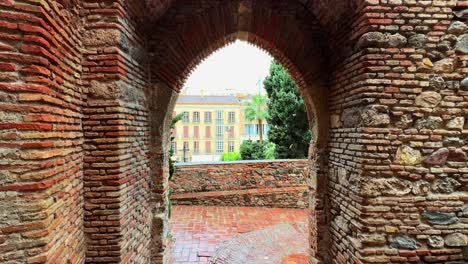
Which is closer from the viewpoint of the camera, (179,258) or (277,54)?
(277,54)

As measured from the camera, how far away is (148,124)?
3.76 metres

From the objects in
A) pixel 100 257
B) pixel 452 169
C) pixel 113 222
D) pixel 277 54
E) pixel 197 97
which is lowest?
pixel 100 257

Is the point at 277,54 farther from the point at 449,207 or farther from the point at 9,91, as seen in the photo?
the point at 9,91

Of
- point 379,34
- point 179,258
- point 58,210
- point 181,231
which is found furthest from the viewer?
point 181,231

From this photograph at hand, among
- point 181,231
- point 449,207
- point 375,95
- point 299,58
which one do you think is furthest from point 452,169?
point 181,231

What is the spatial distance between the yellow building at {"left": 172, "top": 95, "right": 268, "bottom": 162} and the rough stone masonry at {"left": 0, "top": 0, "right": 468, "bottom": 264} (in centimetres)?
3068

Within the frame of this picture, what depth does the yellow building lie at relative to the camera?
34375mm

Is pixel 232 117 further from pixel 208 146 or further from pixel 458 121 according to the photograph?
pixel 458 121

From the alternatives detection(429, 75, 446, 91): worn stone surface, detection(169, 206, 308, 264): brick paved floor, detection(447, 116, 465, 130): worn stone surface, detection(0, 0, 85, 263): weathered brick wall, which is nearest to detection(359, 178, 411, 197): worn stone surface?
detection(447, 116, 465, 130): worn stone surface

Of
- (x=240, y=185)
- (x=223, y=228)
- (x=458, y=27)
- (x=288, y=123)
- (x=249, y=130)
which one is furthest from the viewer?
(x=249, y=130)

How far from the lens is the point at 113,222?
2771 millimetres

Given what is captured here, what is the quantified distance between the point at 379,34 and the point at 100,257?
3.71 m

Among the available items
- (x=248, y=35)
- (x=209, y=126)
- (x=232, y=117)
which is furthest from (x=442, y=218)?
(x=209, y=126)

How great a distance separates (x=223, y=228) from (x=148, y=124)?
153 inches
